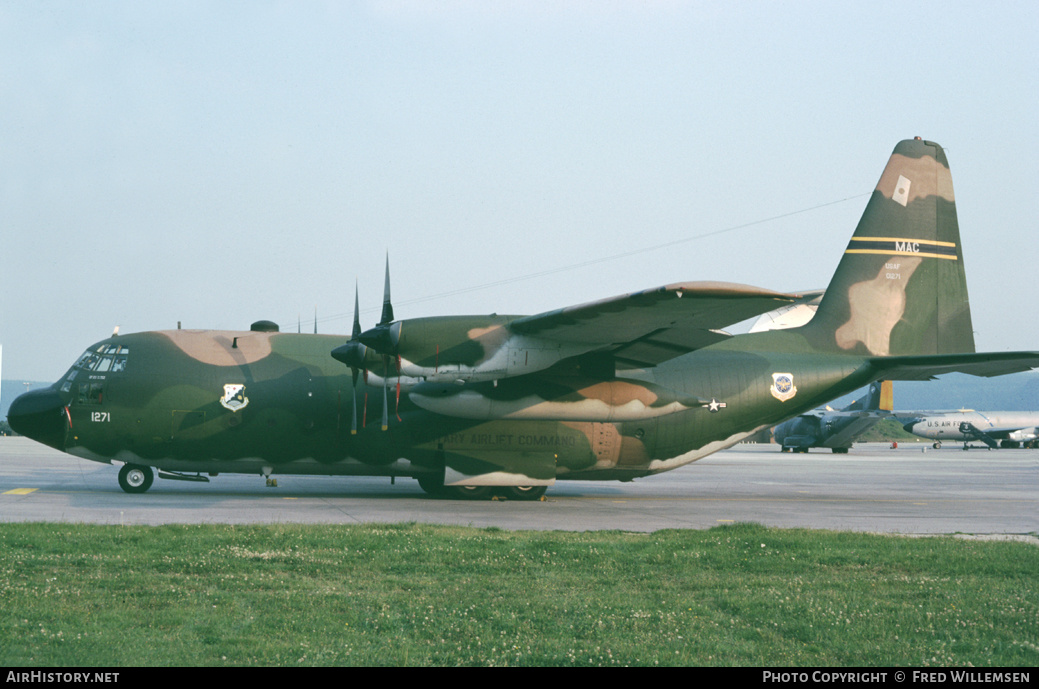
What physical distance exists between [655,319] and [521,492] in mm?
6361

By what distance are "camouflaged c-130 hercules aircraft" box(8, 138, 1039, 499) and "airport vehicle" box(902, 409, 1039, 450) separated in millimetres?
57463

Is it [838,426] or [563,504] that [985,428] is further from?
[563,504]

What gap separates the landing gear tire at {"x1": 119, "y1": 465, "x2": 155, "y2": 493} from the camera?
18.6 m

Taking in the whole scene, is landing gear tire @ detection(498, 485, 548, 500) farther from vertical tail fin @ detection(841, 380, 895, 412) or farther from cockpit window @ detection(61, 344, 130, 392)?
vertical tail fin @ detection(841, 380, 895, 412)

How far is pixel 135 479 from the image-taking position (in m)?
18.7

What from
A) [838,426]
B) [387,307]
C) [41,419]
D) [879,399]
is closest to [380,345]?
[387,307]

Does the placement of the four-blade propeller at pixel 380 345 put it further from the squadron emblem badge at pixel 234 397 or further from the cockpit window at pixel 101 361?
the cockpit window at pixel 101 361

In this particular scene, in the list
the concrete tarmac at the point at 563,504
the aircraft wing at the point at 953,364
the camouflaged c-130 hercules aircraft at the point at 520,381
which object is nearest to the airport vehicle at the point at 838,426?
the concrete tarmac at the point at 563,504

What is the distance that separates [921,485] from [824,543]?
17.0 metres

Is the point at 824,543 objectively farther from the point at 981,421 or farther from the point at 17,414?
the point at 981,421

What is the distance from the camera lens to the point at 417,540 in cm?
1165

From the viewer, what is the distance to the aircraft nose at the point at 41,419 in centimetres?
1788

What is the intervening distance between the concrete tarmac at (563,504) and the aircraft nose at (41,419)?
126cm
